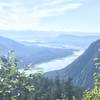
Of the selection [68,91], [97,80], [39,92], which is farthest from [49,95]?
[97,80]

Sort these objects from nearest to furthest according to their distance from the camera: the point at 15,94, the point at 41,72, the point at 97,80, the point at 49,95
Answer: the point at 15,94
the point at 41,72
the point at 97,80
the point at 49,95

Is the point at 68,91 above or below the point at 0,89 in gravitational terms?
below

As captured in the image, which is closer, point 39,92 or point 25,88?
point 25,88

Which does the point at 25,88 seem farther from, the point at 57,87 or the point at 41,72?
the point at 57,87

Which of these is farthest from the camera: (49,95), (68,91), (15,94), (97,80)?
(68,91)

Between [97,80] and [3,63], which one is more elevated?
[3,63]

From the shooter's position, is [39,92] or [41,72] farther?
[39,92]

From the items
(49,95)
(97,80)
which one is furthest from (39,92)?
(97,80)

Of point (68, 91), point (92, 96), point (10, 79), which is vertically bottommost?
point (68, 91)

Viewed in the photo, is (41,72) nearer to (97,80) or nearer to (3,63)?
(3,63)
